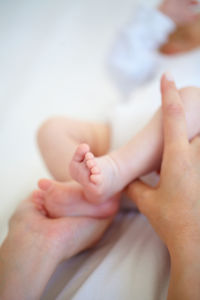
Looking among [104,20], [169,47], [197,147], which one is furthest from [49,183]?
[104,20]

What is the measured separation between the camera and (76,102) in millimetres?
1159

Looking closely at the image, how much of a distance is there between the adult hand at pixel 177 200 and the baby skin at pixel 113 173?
31 millimetres

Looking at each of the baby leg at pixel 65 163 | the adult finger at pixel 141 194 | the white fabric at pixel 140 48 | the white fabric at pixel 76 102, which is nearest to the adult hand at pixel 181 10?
the white fabric at pixel 140 48

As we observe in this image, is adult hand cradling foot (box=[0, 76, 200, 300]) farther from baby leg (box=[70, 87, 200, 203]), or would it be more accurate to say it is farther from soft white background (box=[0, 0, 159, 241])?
soft white background (box=[0, 0, 159, 241])

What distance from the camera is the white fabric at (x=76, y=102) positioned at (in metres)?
0.48

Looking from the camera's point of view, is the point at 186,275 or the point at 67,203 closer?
the point at 186,275

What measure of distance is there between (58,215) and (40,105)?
72 cm

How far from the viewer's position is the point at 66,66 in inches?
49.3

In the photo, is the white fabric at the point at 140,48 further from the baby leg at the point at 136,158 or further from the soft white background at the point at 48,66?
the baby leg at the point at 136,158

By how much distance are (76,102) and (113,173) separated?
71cm

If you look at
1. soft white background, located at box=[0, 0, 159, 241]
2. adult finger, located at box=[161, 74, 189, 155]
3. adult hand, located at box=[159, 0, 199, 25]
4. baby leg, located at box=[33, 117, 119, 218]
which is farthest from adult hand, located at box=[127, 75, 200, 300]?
→ adult hand, located at box=[159, 0, 199, 25]

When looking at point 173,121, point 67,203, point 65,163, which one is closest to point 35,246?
point 67,203

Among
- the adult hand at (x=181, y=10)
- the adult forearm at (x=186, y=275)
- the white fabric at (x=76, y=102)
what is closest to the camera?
the adult forearm at (x=186, y=275)

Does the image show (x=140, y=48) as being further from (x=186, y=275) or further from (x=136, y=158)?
(x=186, y=275)
